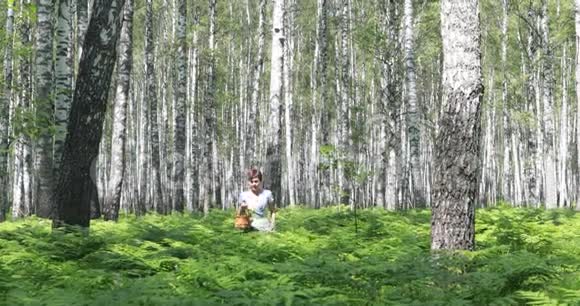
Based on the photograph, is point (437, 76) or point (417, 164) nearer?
point (417, 164)

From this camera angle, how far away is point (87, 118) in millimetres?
7816

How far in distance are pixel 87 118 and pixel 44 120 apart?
5.11 m

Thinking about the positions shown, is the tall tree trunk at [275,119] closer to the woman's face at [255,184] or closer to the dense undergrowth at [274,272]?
the woman's face at [255,184]

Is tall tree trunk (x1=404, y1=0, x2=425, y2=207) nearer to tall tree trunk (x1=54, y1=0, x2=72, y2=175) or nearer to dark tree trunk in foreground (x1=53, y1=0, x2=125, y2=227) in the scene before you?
tall tree trunk (x1=54, y1=0, x2=72, y2=175)

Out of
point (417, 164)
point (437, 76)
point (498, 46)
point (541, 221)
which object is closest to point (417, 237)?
point (541, 221)

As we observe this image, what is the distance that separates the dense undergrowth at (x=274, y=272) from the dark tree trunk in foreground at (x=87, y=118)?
0.63 m

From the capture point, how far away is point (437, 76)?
128 feet

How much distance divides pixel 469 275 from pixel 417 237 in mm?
3049

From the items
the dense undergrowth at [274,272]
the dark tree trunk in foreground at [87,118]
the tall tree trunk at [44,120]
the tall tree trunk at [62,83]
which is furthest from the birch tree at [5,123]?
the dense undergrowth at [274,272]

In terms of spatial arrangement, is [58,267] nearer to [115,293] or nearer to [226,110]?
[115,293]

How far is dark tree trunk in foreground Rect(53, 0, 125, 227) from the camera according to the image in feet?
25.4

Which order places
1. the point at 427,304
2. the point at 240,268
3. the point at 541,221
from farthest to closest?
the point at 541,221 < the point at 240,268 < the point at 427,304

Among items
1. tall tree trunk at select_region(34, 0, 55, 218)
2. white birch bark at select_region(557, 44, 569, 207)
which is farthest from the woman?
white birch bark at select_region(557, 44, 569, 207)

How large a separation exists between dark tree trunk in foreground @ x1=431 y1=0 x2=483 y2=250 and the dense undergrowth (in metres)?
0.40
